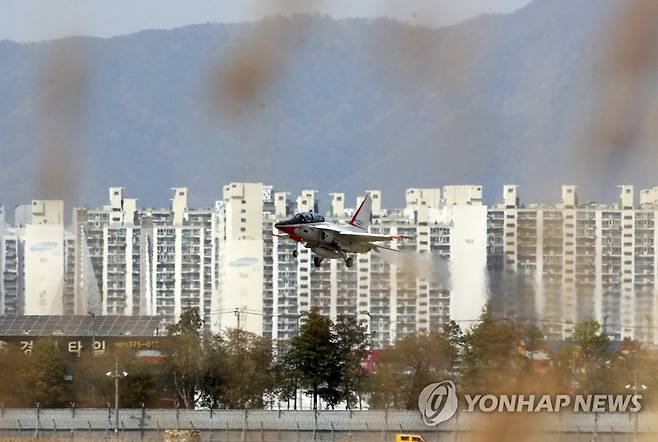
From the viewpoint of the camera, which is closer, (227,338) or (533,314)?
(533,314)

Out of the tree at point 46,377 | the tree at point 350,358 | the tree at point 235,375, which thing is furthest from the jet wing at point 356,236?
the tree at point 46,377

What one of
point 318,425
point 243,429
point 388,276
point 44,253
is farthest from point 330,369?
point 44,253

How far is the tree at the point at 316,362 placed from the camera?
67.3m

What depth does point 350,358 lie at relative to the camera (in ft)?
223

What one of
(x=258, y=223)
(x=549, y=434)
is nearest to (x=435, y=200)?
(x=258, y=223)

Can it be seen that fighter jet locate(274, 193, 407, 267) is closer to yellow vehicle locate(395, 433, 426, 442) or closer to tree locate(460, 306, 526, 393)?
yellow vehicle locate(395, 433, 426, 442)

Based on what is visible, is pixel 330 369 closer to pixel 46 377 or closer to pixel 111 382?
pixel 111 382

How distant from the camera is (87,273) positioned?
12794 cm

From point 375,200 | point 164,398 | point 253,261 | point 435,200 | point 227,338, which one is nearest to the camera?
point 164,398

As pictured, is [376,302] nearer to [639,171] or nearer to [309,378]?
[639,171]

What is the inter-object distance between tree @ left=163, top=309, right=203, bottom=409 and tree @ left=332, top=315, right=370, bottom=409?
624cm

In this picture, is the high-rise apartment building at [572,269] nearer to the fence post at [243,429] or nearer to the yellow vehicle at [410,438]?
the yellow vehicle at [410,438]

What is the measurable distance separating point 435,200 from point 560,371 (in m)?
79.6

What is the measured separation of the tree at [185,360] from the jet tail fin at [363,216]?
49.2 feet
